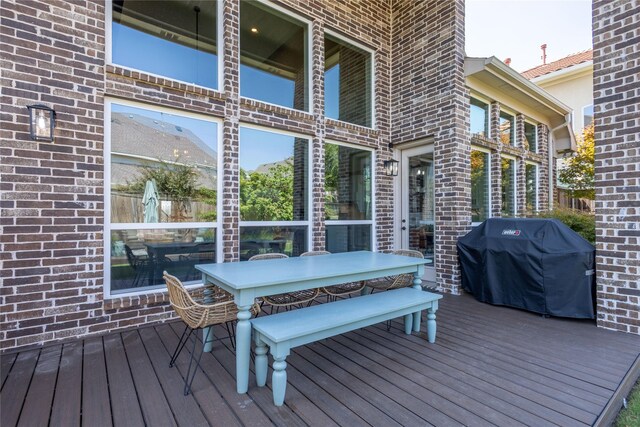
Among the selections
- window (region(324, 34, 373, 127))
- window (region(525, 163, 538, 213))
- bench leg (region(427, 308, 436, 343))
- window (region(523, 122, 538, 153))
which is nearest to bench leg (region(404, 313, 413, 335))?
bench leg (region(427, 308, 436, 343))

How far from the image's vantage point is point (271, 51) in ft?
15.9

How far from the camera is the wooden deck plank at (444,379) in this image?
1.98 m

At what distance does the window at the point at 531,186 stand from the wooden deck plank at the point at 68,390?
831 centimetres

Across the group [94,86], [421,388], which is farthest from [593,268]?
[94,86]

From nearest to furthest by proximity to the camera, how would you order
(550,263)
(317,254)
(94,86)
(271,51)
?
(94,86) < (550,263) < (317,254) < (271,51)

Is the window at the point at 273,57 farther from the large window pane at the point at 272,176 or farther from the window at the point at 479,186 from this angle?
the window at the point at 479,186

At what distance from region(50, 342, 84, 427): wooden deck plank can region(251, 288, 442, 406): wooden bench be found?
115 centimetres

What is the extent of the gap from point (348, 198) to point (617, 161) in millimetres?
3461

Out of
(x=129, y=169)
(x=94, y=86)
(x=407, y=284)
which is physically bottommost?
(x=407, y=284)

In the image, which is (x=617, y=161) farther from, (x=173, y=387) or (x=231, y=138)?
(x=173, y=387)

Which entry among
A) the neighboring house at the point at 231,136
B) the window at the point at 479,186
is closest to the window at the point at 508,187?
the neighboring house at the point at 231,136

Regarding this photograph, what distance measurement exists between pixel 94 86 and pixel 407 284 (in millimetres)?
4132

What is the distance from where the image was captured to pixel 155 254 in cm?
366

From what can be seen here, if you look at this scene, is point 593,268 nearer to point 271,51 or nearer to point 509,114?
point 509,114
